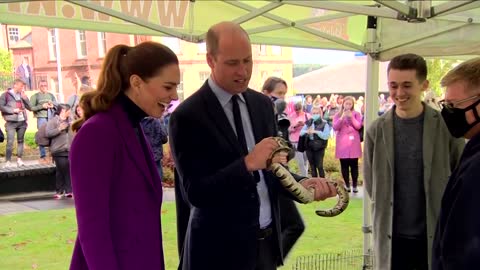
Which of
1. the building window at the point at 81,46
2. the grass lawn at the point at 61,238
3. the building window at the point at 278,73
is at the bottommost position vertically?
the grass lawn at the point at 61,238

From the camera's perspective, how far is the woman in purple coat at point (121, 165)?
1723mm

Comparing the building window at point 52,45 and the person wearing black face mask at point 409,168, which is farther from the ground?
the building window at point 52,45

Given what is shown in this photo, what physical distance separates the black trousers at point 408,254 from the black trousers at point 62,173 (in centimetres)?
717

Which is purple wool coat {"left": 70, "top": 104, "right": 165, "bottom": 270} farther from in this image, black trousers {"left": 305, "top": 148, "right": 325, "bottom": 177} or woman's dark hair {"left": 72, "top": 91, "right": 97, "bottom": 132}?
black trousers {"left": 305, "top": 148, "right": 325, "bottom": 177}

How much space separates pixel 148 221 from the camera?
191cm

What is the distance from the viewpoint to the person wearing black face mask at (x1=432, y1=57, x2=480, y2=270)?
154cm

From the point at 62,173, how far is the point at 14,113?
2.46 meters

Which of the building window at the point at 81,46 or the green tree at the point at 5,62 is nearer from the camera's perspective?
the green tree at the point at 5,62

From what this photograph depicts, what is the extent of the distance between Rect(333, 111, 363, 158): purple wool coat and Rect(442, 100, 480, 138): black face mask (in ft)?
24.6

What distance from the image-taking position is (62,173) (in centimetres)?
886

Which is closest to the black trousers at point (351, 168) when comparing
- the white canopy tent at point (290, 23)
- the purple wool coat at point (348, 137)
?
the purple wool coat at point (348, 137)

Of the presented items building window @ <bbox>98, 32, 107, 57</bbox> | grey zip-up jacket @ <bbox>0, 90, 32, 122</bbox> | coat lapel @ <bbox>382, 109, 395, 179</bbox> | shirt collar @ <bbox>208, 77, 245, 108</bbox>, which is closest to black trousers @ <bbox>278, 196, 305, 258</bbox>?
shirt collar @ <bbox>208, 77, 245, 108</bbox>

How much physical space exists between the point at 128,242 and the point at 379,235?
1761 mm

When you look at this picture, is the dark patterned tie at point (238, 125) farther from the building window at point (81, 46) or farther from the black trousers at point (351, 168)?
the building window at point (81, 46)
